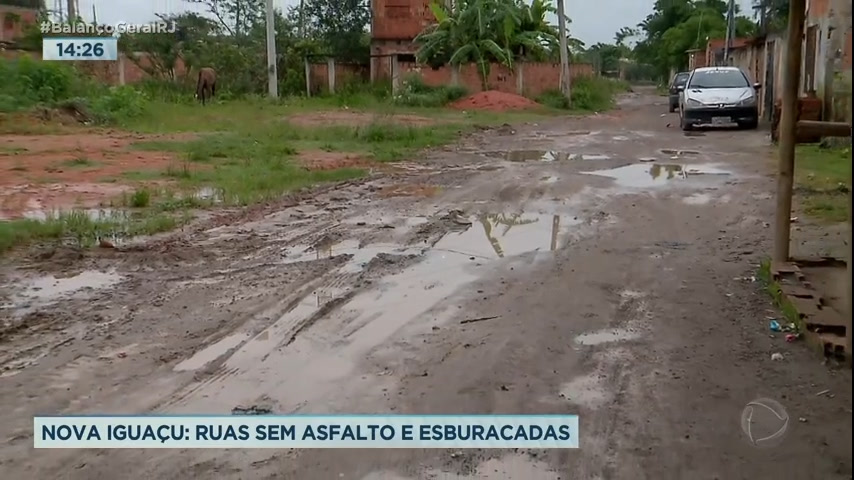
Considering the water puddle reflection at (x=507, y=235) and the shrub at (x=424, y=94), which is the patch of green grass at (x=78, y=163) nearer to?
the water puddle reflection at (x=507, y=235)

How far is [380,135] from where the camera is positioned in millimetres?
17984

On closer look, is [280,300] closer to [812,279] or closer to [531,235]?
[531,235]

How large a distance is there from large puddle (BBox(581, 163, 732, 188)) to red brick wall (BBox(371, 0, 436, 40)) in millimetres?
26039

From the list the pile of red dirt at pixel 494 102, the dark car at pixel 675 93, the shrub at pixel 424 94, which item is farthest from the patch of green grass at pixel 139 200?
the dark car at pixel 675 93

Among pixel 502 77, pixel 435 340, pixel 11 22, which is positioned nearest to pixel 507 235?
pixel 435 340

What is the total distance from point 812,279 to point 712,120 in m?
15.0

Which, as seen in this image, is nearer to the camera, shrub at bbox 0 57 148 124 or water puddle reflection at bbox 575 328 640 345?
water puddle reflection at bbox 575 328 640 345

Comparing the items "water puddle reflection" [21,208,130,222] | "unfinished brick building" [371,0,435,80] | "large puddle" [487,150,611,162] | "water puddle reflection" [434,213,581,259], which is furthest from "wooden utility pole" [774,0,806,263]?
"unfinished brick building" [371,0,435,80]

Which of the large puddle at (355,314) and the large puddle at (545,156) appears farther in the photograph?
the large puddle at (545,156)

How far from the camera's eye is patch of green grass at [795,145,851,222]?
29.6 feet

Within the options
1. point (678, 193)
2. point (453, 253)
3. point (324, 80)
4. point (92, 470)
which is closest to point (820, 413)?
point (92, 470)

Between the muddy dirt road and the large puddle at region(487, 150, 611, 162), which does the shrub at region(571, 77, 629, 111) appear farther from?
the muddy dirt road

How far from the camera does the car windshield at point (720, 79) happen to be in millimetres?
20656

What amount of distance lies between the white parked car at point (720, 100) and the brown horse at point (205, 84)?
16.4m
